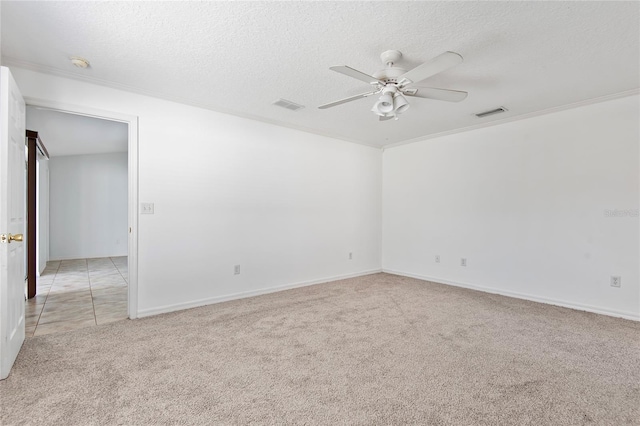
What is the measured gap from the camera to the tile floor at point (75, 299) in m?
2.98

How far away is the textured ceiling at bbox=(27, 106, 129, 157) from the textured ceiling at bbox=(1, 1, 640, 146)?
178 cm

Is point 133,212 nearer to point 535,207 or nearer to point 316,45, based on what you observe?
point 316,45

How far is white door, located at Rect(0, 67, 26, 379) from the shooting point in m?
1.93

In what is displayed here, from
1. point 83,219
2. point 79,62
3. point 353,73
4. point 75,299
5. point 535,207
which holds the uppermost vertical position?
point 79,62

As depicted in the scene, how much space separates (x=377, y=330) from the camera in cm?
276

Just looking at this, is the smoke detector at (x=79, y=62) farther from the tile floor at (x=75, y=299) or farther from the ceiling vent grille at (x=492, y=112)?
the ceiling vent grille at (x=492, y=112)

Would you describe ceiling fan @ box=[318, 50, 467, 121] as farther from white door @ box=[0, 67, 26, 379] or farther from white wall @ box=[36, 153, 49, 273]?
white wall @ box=[36, 153, 49, 273]

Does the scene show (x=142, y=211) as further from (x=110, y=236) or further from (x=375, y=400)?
(x=110, y=236)

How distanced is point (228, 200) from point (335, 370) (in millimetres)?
2445

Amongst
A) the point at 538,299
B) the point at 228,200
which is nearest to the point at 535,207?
the point at 538,299

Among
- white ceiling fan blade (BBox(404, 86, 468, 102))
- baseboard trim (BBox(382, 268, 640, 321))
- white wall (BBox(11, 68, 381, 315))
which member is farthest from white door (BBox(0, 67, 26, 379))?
baseboard trim (BBox(382, 268, 640, 321))

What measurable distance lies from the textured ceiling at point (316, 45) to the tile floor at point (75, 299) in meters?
2.36

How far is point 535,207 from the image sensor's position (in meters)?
3.79

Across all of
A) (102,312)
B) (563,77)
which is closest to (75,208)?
(102,312)
